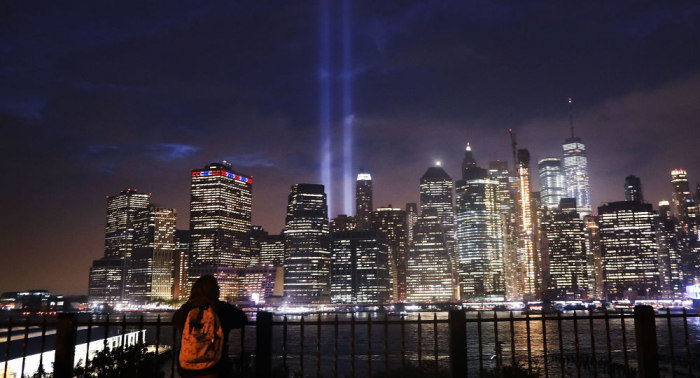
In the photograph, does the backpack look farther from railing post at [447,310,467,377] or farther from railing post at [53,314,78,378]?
railing post at [447,310,467,377]

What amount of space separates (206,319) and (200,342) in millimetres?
281

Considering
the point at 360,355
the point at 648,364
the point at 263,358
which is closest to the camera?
the point at 263,358

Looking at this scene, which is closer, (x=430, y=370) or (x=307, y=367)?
(x=430, y=370)

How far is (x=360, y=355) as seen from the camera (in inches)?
2591

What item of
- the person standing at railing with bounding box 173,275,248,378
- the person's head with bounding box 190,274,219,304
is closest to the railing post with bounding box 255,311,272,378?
the person standing at railing with bounding box 173,275,248,378

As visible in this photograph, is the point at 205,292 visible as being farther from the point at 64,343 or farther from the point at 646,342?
the point at 646,342

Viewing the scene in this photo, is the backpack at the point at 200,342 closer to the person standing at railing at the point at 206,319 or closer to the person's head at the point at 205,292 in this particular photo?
the person standing at railing at the point at 206,319

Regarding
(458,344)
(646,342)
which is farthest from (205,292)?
(646,342)

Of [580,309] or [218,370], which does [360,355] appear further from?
[580,309]

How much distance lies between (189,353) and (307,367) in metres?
46.7

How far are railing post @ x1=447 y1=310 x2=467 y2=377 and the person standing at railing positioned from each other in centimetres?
462

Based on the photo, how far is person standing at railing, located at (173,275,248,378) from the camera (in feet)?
22.2

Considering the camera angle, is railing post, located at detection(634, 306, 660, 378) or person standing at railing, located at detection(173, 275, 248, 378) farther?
railing post, located at detection(634, 306, 660, 378)

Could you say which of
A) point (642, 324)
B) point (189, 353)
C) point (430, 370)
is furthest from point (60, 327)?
point (430, 370)
